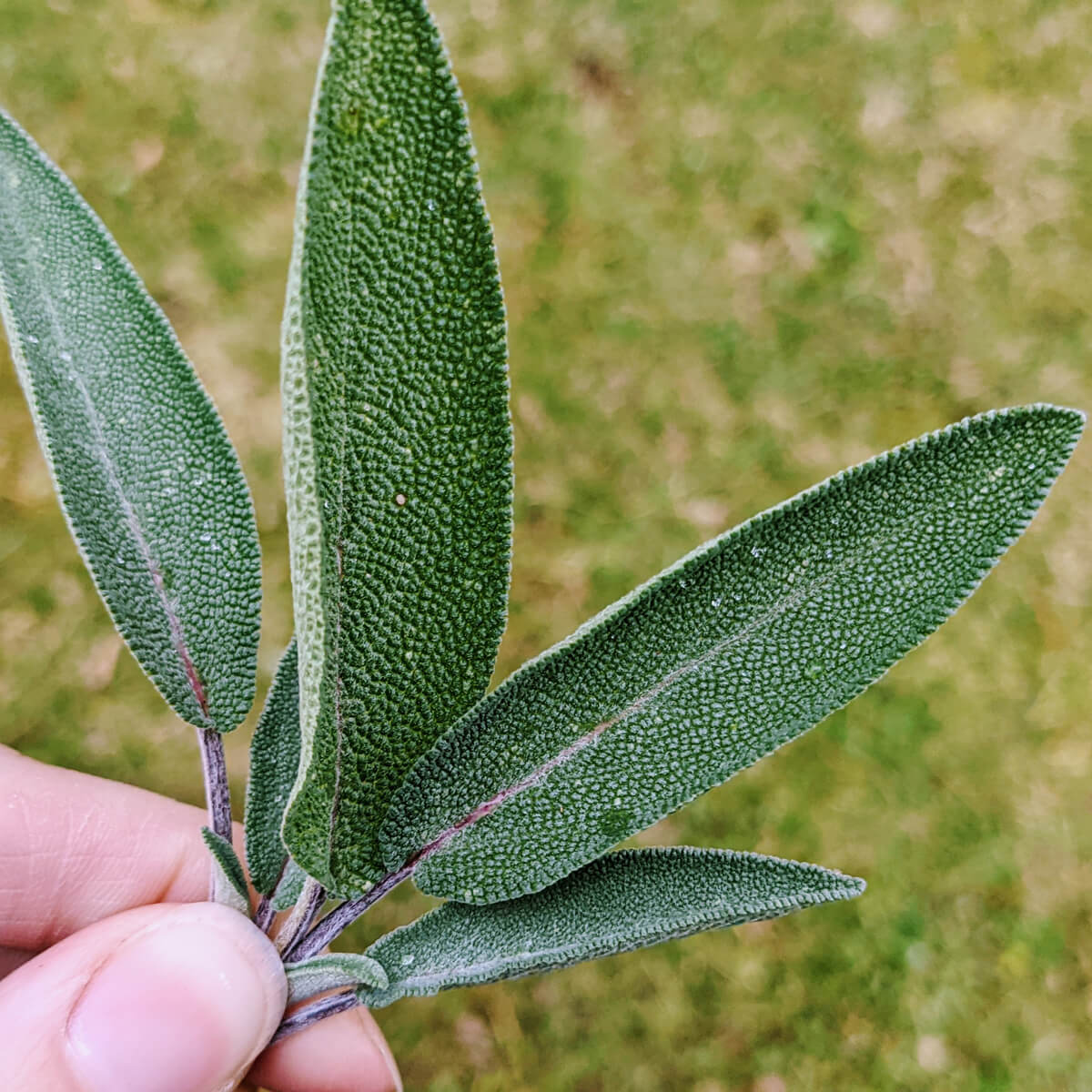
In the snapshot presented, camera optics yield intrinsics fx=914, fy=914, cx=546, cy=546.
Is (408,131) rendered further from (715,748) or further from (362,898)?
(362,898)

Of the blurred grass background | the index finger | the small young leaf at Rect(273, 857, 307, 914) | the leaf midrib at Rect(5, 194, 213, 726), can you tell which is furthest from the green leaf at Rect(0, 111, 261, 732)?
the blurred grass background

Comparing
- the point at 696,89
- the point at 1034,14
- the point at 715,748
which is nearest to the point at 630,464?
the point at 696,89

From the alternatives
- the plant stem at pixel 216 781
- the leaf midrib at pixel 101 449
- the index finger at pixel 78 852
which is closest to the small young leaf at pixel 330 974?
the plant stem at pixel 216 781

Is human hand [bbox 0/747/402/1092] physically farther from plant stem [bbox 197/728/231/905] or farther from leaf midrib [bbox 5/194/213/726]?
leaf midrib [bbox 5/194/213/726]

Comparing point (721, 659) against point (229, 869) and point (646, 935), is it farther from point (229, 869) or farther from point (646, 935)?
point (229, 869)

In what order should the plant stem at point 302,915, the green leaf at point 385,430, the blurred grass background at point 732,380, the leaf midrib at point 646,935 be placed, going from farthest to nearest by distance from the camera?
1. the blurred grass background at point 732,380
2. the plant stem at point 302,915
3. the leaf midrib at point 646,935
4. the green leaf at point 385,430

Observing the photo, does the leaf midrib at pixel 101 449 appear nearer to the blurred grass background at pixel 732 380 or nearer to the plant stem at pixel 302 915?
the plant stem at pixel 302 915
